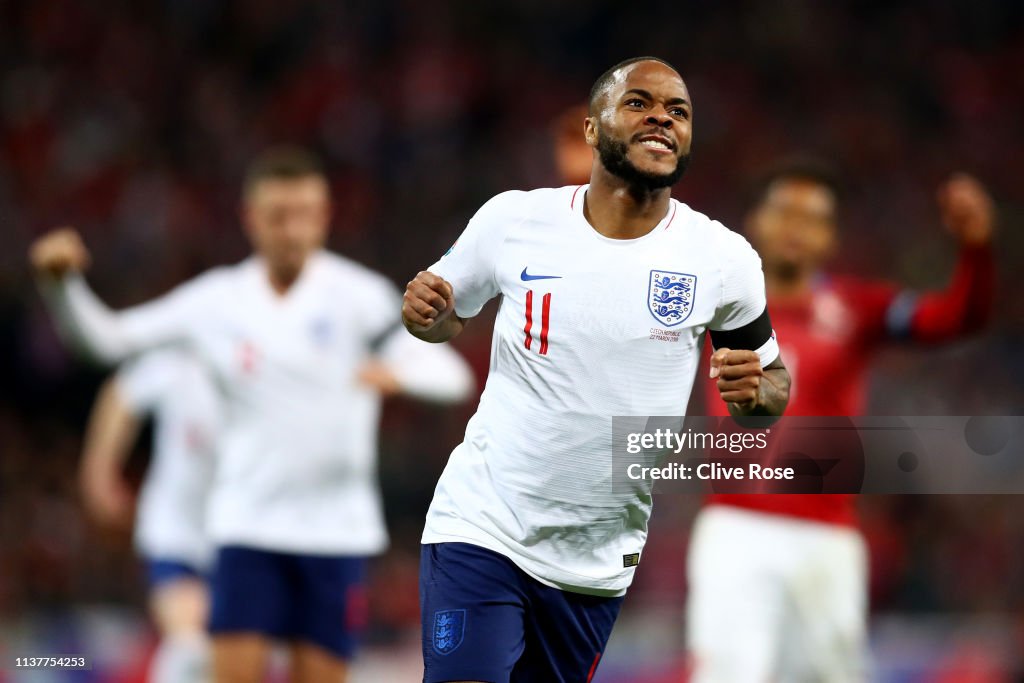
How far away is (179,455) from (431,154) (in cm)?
696

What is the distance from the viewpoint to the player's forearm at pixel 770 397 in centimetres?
373

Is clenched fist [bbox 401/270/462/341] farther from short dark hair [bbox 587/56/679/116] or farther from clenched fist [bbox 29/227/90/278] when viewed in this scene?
clenched fist [bbox 29/227/90/278]

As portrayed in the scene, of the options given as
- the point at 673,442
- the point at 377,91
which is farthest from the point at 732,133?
the point at 673,442

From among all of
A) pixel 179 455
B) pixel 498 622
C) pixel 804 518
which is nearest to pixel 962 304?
pixel 804 518

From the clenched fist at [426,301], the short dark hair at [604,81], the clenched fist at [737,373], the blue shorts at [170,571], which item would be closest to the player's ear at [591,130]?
the short dark hair at [604,81]

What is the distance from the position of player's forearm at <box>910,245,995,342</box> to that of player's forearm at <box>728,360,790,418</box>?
102 inches

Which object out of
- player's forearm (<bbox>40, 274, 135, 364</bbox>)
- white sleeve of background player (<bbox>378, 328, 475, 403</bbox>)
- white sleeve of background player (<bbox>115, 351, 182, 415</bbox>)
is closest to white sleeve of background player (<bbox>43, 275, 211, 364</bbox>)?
player's forearm (<bbox>40, 274, 135, 364</bbox>)

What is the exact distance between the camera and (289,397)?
609 centimetres

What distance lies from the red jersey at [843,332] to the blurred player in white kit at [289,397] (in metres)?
1.52

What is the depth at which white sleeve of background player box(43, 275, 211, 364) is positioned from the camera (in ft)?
19.3

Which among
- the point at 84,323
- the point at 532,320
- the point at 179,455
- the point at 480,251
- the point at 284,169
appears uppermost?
the point at 284,169

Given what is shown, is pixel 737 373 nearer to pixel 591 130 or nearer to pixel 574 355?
pixel 574 355

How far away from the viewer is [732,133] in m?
14.3

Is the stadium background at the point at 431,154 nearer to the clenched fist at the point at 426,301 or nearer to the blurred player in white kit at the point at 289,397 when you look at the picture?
the blurred player in white kit at the point at 289,397
